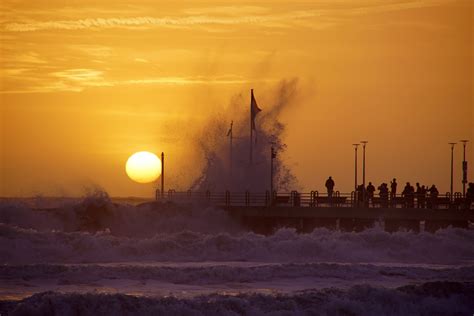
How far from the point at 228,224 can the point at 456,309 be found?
25.3 meters

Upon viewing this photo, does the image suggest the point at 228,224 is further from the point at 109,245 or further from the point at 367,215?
the point at 109,245

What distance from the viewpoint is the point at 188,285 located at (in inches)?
1389

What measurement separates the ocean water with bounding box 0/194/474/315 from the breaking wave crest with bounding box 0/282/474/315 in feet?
0.12

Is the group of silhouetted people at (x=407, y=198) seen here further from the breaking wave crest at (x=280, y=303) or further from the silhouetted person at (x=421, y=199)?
the breaking wave crest at (x=280, y=303)

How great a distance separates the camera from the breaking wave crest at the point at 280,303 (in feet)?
96.8

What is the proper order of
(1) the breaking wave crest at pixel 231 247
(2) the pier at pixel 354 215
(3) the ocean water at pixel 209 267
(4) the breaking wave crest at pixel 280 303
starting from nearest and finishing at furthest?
(4) the breaking wave crest at pixel 280 303 < (3) the ocean water at pixel 209 267 < (1) the breaking wave crest at pixel 231 247 < (2) the pier at pixel 354 215

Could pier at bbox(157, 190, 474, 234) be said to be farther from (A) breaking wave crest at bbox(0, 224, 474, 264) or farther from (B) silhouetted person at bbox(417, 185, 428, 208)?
(A) breaking wave crest at bbox(0, 224, 474, 264)

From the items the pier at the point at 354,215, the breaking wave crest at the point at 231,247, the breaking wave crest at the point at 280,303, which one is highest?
the pier at the point at 354,215

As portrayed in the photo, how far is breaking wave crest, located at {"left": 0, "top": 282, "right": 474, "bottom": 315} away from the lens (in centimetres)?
2952

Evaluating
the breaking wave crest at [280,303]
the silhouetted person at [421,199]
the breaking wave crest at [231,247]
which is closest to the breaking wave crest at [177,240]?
the breaking wave crest at [231,247]

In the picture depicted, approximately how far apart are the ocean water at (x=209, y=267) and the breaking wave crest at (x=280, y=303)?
4 cm

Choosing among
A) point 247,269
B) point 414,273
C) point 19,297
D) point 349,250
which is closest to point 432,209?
point 349,250

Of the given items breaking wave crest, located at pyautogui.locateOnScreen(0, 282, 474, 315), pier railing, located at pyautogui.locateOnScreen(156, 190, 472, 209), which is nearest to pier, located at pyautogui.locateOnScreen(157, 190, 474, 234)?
pier railing, located at pyautogui.locateOnScreen(156, 190, 472, 209)

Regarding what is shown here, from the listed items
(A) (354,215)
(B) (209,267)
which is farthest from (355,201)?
(B) (209,267)
